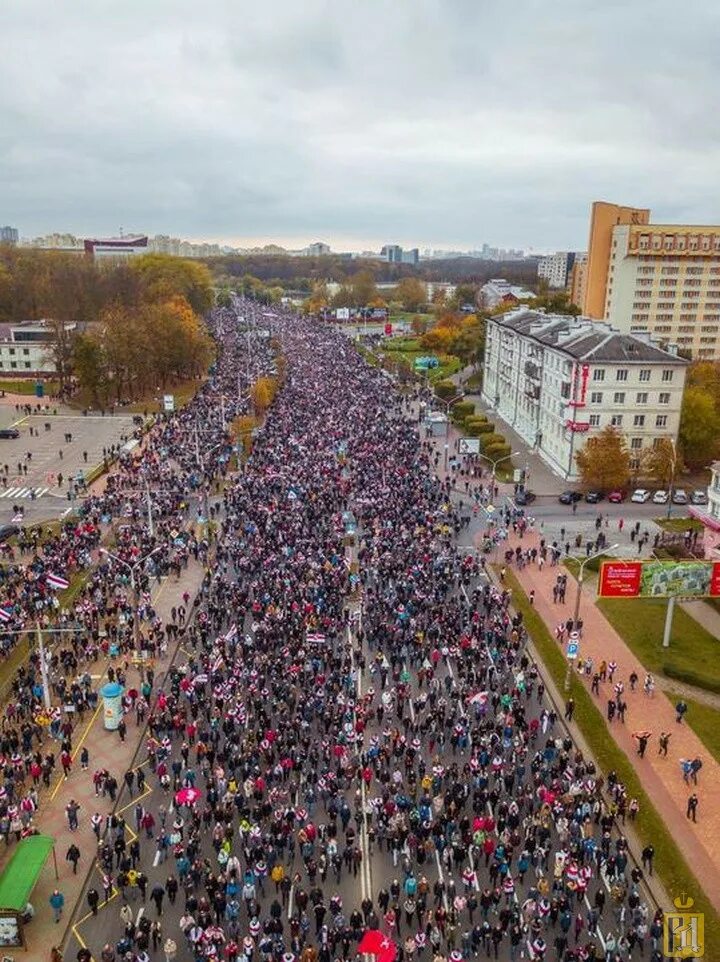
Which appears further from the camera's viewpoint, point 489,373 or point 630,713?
point 489,373

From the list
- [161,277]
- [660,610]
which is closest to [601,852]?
[660,610]

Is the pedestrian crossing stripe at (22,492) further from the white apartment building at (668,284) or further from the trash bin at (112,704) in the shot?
the white apartment building at (668,284)

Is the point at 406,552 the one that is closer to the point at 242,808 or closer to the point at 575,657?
the point at 575,657

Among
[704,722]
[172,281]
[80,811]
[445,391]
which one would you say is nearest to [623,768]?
[704,722]

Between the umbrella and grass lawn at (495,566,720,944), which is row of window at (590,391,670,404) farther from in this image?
the umbrella

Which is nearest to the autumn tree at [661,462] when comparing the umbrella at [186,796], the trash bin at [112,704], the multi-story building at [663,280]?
the trash bin at [112,704]

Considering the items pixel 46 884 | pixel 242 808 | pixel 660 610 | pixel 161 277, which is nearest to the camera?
pixel 46 884

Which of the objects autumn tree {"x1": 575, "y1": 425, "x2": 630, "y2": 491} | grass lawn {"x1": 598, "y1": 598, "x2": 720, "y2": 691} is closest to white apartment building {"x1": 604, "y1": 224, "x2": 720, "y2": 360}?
autumn tree {"x1": 575, "y1": 425, "x2": 630, "y2": 491}

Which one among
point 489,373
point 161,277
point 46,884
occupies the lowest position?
point 46,884
